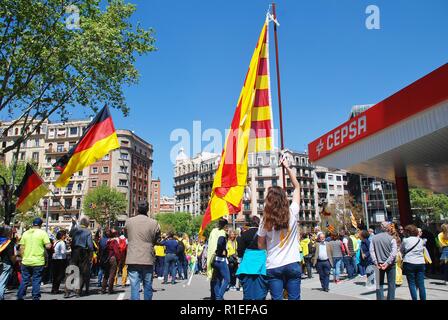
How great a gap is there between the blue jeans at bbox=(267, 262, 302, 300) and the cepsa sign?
37.5ft

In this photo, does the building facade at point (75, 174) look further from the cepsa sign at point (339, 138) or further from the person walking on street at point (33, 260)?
the person walking on street at point (33, 260)

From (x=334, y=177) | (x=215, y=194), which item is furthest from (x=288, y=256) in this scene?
(x=334, y=177)

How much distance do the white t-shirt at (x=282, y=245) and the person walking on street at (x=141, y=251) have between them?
273 centimetres

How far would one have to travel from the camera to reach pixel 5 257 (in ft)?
27.0

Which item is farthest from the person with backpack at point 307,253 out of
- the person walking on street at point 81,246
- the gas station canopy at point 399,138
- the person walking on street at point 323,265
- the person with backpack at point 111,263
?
the person walking on street at point 81,246

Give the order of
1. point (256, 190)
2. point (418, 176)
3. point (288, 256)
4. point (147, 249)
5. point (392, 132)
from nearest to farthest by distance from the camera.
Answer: point (288, 256)
point (147, 249)
point (392, 132)
point (418, 176)
point (256, 190)

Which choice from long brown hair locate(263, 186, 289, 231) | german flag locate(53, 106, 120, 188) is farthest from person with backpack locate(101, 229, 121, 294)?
long brown hair locate(263, 186, 289, 231)

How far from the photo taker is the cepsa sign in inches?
583

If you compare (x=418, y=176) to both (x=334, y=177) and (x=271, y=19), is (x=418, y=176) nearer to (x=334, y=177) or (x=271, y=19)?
(x=271, y=19)

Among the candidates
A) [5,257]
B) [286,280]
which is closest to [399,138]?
[286,280]

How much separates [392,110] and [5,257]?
480 inches

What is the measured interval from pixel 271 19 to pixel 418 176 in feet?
48.8

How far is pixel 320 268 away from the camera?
12.0m

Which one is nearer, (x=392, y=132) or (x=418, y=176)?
(x=392, y=132)
